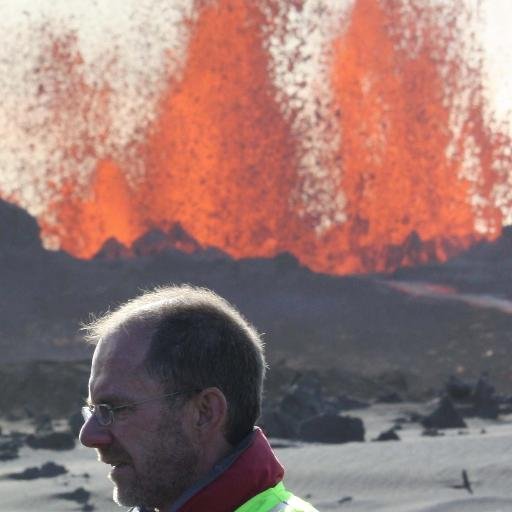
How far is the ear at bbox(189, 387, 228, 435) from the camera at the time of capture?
2373 mm

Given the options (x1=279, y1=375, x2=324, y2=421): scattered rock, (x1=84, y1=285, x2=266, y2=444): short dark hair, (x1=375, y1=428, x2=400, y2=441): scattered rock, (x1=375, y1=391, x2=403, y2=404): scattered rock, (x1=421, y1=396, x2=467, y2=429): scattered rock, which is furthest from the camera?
(x1=375, y1=391, x2=403, y2=404): scattered rock

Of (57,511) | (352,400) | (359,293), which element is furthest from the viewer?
(359,293)

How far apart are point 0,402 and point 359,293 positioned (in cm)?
1252

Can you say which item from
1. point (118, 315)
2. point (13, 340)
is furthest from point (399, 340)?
point (118, 315)

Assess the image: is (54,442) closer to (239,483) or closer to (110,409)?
(110,409)

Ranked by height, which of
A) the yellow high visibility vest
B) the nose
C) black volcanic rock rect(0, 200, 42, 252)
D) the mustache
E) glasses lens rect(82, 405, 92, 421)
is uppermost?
glasses lens rect(82, 405, 92, 421)

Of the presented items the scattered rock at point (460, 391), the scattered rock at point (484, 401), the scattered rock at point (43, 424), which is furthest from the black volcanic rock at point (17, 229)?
the scattered rock at point (484, 401)

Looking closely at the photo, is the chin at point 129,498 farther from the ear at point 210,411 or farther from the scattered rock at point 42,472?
the scattered rock at point 42,472

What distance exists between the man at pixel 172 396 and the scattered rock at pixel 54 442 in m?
11.5

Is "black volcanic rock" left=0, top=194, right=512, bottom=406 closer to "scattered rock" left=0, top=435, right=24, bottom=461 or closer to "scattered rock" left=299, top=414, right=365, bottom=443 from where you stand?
"scattered rock" left=0, top=435, right=24, bottom=461

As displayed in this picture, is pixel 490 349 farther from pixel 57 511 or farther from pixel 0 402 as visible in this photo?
pixel 57 511

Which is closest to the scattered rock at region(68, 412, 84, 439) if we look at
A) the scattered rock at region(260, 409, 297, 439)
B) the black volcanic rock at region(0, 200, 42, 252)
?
the scattered rock at region(260, 409, 297, 439)

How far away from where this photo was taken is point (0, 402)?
2036cm

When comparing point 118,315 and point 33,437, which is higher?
point 118,315
